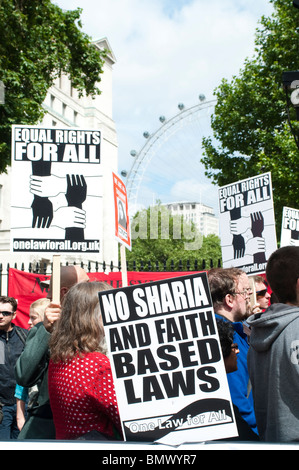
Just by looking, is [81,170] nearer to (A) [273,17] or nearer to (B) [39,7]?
(B) [39,7]

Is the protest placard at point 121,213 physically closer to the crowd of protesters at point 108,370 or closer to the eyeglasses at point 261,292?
the eyeglasses at point 261,292

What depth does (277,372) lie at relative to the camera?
2.58 m

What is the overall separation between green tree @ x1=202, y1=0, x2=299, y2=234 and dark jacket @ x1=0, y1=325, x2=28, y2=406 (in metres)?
12.3

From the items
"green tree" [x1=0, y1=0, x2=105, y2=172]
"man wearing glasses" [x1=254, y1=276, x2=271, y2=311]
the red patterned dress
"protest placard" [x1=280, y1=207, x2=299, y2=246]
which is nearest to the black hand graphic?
"man wearing glasses" [x1=254, y1=276, x2=271, y2=311]

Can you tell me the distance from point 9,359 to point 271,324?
3721 millimetres

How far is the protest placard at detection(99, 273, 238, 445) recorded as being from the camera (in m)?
2.48

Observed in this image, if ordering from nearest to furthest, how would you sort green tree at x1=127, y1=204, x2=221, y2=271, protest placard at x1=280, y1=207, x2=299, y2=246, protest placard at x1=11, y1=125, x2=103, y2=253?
protest placard at x1=11, y1=125, x2=103, y2=253 < protest placard at x1=280, y1=207, x2=299, y2=246 < green tree at x1=127, y1=204, x2=221, y2=271

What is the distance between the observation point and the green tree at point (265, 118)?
1708 centimetres

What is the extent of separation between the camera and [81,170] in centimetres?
545

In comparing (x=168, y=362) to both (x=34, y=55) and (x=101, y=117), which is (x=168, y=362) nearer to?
(x=34, y=55)

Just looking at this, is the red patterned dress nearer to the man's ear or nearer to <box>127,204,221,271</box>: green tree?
the man's ear

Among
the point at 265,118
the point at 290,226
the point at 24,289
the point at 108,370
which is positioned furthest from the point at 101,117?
the point at 108,370

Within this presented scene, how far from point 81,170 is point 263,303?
2686 millimetres
